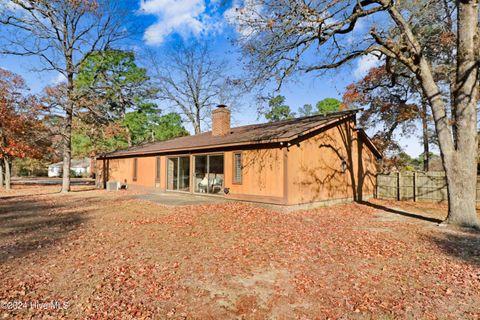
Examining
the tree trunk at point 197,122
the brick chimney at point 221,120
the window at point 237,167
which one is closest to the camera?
the window at point 237,167

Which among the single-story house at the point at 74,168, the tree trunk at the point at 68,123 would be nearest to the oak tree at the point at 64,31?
the tree trunk at the point at 68,123

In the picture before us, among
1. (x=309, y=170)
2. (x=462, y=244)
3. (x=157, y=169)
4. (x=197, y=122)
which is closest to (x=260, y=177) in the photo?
(x=309, y=170)

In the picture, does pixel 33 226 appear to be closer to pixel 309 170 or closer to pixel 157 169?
pixel 157 169

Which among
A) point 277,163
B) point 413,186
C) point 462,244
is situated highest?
point 277,163

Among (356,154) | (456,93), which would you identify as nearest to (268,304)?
(456,93)

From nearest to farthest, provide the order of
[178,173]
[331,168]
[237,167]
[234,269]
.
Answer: [234,269] < [237,167] < [331,168] < [178,173]

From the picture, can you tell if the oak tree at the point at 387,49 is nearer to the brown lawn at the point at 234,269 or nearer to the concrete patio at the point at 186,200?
the brown lawn at the point at 234,269

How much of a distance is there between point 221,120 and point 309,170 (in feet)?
21.0

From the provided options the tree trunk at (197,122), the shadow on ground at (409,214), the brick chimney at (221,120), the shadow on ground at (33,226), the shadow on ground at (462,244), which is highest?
the tree trunk at (197,122)

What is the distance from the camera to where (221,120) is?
15008 mm

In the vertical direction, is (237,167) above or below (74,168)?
below

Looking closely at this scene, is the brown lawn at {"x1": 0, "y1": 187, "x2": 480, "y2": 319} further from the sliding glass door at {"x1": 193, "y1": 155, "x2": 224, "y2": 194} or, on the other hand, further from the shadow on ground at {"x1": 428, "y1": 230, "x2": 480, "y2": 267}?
the sliding glass door at {"x1": 193, "y1": 155, "x2": 224, "y2": 194}

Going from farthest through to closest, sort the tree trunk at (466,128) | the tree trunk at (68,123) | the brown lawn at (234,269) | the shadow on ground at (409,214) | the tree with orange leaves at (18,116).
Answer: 1. the tree with orange leaves at (18,116)
2. the tree trunk at (68,123)
3. the shadow on ground at (409,214)
4. the tree trunk at (466,128)
5. the brown lawn at (234,269)

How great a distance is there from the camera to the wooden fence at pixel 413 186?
41.8 feet
